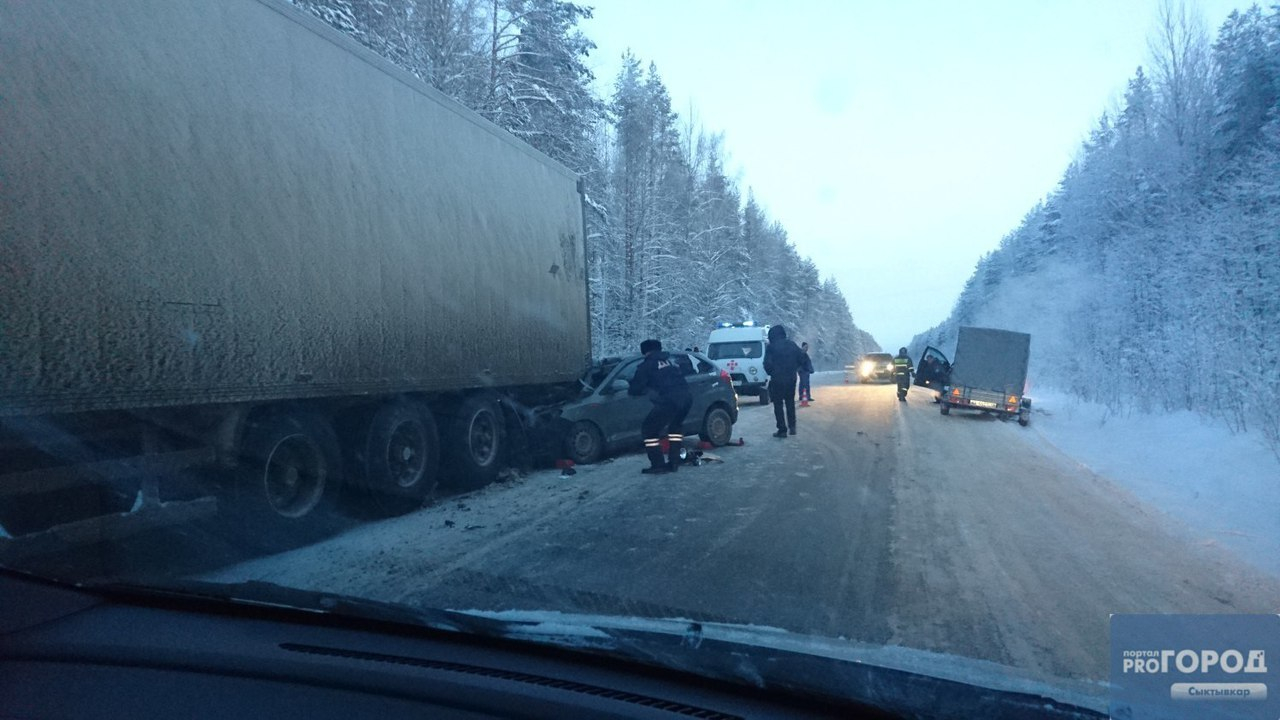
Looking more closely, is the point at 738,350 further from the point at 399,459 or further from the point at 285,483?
the point at 285,483

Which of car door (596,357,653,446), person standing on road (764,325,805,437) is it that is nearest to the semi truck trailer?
car door (596,357,653,446)

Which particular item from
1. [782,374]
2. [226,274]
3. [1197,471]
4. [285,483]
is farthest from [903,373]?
[226,274]

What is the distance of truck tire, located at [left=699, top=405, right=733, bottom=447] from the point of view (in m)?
13.0

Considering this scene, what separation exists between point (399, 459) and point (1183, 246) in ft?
83.6

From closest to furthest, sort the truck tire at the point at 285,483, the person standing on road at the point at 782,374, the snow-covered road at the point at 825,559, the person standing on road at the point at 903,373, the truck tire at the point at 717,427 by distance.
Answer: the snow-covered road at the point at 825,559 < the truck tire at the point at 285,483 < the truck tire at the point at 717,427 < the person standing on road at the point at 782,374 < the person standing on road at the point at 903,373

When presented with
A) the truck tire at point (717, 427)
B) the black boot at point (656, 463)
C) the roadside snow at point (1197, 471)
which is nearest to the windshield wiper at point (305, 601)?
the roadside snow at point (1197, 471)

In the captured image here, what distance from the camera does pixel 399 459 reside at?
7.96 m

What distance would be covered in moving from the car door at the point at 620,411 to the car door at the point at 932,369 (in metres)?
13.2

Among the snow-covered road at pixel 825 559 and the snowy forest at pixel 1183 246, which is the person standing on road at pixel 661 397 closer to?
the snow-covered road at pixel 825 559

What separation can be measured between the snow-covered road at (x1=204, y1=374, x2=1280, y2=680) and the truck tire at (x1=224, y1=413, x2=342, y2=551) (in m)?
0.24

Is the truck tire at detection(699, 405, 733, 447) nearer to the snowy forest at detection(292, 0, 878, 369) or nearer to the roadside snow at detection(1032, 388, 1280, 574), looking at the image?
the roadside snow at detection(1032, 388, 1280, 574)

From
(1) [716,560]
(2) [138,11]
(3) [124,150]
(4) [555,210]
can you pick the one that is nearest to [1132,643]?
(1) [716,560]

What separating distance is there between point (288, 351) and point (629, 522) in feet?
10.7

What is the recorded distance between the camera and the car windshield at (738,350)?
82.1ft
